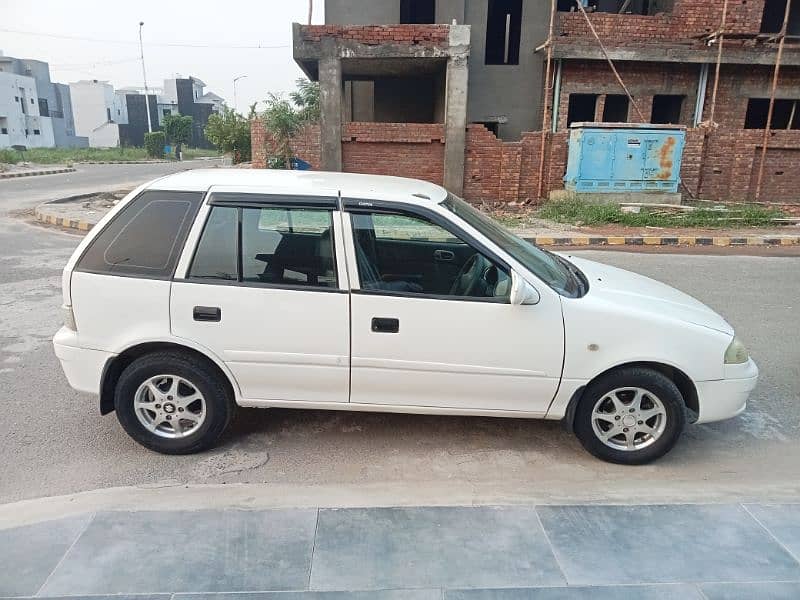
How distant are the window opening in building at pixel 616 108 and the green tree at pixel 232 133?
15.3 meters

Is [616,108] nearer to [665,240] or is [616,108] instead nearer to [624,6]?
[624,6]

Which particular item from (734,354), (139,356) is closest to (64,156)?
(139,356)

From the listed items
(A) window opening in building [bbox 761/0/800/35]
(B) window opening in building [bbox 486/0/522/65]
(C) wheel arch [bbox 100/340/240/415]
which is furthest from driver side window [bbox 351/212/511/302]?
(A) window opening in building [bbox 761/0/800/35]

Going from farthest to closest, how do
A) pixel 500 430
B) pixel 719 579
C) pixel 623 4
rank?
pixel 623 4 < pixel 500 430 < pixel 719 579

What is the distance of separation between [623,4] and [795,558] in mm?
19789

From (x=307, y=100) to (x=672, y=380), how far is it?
25225 mm

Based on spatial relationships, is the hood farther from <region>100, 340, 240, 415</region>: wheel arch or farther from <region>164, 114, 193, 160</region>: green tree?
<region>164, 114, 193, 160</region>: green tree

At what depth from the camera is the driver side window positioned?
337 centimetres

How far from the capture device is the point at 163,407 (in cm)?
352

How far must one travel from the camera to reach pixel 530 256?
3.76 metres

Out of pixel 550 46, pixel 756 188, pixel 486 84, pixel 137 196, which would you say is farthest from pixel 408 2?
pixel 137 196

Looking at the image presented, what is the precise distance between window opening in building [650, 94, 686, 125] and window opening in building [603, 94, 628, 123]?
831 millimetres

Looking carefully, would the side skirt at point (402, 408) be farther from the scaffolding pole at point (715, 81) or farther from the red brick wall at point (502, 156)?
the scaffolding pole at point (715, 81)

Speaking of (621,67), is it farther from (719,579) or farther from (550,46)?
(719,579)
